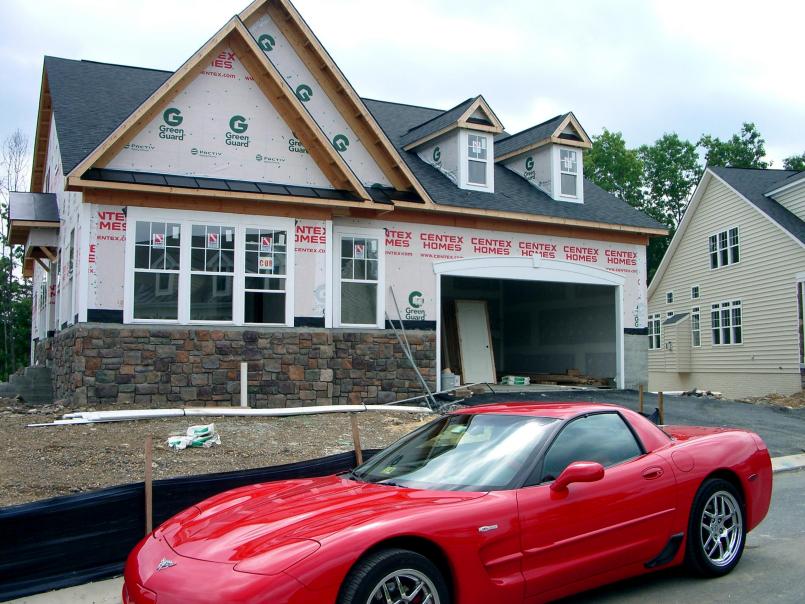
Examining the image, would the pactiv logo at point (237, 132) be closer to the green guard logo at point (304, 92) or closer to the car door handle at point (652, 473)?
the green guard logo at point (304, 92)

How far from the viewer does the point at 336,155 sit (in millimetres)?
14258

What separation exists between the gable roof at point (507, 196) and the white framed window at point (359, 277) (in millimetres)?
1778

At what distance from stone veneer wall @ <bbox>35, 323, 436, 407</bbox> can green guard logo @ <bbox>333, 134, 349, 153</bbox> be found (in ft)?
12.2

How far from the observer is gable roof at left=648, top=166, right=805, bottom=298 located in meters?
24.5

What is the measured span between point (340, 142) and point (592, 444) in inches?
453

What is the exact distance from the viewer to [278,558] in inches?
152

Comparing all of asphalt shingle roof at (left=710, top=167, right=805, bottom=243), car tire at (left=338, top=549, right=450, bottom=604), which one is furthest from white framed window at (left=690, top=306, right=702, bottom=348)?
car tire at (left=338, top=549, right=450, bottom=604)

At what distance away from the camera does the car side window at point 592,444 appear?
16.6 ft

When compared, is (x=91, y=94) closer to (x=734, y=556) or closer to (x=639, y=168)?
(x=734, y=556)

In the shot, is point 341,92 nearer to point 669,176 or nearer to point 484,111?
point 484,111

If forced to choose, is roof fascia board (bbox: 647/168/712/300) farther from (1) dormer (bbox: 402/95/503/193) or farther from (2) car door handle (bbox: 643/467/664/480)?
(2) car door handle (bbox: 643/467/664/480)

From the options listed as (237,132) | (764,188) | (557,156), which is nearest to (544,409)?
(237,132)

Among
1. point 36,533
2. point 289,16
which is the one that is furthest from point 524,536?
point 289,16

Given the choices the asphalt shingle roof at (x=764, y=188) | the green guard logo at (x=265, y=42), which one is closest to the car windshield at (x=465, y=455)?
the green guard logo at (x=265, y=42)
